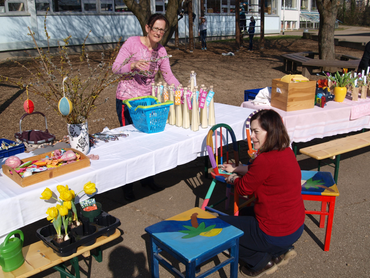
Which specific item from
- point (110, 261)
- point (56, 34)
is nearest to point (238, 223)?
point (110, 261)

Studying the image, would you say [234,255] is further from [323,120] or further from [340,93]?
[340,93]

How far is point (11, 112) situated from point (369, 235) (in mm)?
6792

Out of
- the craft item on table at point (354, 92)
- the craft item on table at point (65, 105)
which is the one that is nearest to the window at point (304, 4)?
the craft item on table at point (354, 92)

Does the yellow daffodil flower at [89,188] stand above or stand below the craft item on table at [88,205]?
above

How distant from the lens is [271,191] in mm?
2242

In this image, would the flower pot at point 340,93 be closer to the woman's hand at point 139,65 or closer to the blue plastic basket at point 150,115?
the blue plastic basket at point 150,115

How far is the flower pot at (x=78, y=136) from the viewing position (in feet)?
8.61

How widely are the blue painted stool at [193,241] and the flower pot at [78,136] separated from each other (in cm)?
89

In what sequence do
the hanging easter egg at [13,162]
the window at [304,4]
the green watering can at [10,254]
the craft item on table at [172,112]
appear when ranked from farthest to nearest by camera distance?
the window at [304,4] < the craft item on table at [172,112] < the hanging easter egg at [13,162] < the green watering can at [10,254]

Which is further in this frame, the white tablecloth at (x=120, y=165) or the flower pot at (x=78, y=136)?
the flower pot at (x=78, y=136)

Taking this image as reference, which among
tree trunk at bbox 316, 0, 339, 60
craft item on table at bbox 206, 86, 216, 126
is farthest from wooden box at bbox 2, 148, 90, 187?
tree trunk at bbox 316, 0, 339, 60

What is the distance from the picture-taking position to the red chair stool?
2.74 meters

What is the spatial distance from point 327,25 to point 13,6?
11.0 meters

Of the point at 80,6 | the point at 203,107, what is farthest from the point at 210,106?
the point at 80,6
